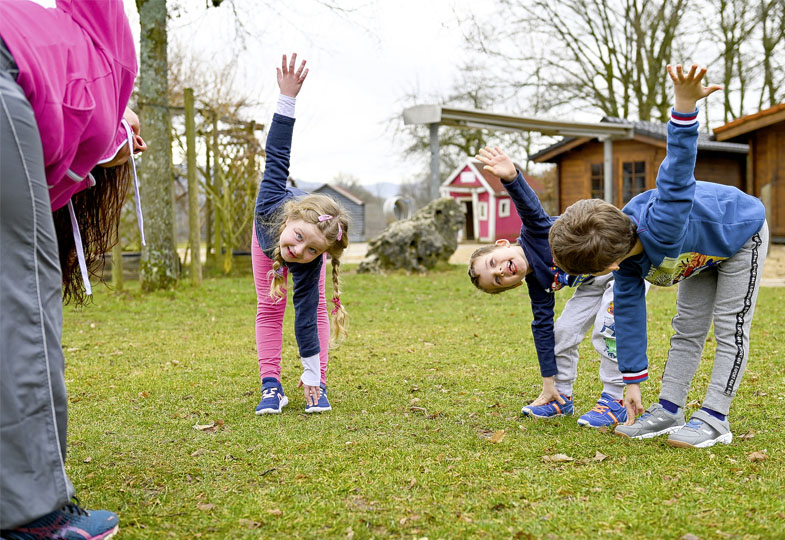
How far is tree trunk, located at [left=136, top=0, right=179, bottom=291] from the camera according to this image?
9789mm

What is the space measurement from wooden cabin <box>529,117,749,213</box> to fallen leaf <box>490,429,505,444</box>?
17263mm

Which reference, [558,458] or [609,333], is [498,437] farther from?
[609,333]

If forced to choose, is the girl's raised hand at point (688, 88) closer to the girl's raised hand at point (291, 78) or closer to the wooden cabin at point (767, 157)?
the girl's raised hand at point (291, 78)

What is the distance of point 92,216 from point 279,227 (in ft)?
4.09

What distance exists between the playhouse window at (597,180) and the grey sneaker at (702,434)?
19521 mm

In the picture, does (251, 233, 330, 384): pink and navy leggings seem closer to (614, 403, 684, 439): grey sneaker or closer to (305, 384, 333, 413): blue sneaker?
(305, 384, 333, 413): blue sneaker

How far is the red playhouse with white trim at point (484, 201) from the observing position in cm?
3102

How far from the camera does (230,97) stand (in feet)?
58.9

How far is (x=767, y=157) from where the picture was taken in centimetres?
1733

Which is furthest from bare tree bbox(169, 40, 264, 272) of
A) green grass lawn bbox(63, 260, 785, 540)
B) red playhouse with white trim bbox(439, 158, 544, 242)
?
red playhouse with white trim bbox(439, 158, 544, 242)

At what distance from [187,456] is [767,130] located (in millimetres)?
17763

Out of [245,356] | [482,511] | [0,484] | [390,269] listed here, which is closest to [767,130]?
[390,269]

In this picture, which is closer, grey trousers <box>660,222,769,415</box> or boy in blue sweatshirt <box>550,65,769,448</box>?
boy in blue sweatshirt <box>550,65,769,448</box>

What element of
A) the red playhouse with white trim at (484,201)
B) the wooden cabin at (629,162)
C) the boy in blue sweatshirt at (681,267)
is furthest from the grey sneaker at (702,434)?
the red playhouse with white trim at (484,201)
